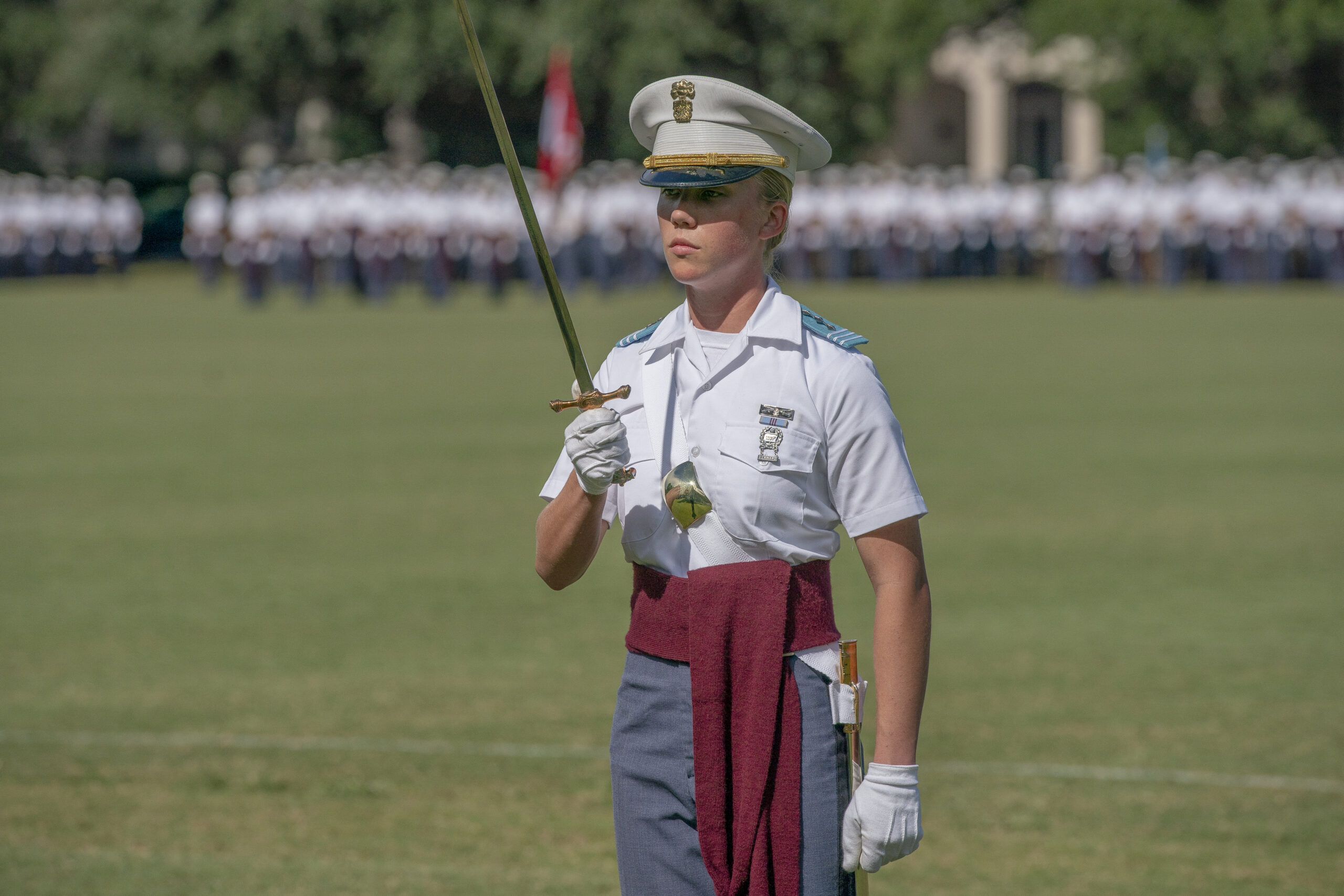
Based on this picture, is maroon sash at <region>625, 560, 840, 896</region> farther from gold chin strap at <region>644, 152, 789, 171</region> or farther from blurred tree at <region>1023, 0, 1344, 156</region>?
blurred tree at <region>1023, 0, 1344, 156</region>

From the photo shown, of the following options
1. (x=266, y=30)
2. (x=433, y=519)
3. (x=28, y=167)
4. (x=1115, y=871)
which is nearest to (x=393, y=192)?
(x=266, y=30)

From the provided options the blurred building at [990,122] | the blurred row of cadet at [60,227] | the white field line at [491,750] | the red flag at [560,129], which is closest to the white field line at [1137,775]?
the white field line at [491,750]

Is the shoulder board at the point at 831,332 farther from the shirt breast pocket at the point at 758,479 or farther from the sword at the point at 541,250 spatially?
the sword at the point at 541,250

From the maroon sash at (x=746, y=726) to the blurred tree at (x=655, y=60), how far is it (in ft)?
135

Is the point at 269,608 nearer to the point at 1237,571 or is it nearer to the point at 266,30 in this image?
the point at 1237,571

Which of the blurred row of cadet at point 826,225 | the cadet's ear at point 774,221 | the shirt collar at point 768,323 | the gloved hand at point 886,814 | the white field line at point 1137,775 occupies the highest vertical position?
the blurred row of cadet at point 826,225

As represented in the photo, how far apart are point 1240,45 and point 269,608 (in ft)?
121

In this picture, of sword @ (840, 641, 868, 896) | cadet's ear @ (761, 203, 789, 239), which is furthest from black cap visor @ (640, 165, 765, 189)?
sword @ (840, 641, 868, 896)

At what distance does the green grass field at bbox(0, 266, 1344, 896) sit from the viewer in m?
6.02

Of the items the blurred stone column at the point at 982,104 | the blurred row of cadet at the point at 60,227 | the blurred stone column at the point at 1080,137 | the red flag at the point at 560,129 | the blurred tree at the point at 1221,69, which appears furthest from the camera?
the blurred stone column at the point at 1080,137

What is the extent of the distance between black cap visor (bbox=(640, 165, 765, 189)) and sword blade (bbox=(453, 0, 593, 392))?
20cm

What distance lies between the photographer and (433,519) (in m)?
12.0

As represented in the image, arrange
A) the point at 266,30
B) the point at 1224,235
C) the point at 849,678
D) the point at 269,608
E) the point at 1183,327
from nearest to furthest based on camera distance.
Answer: the point at 849,678 < the point at 269,608 < the point at 1183,327 < the point at 1224,235 < the point at 266,30

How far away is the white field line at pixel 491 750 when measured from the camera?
6680 millimetres
